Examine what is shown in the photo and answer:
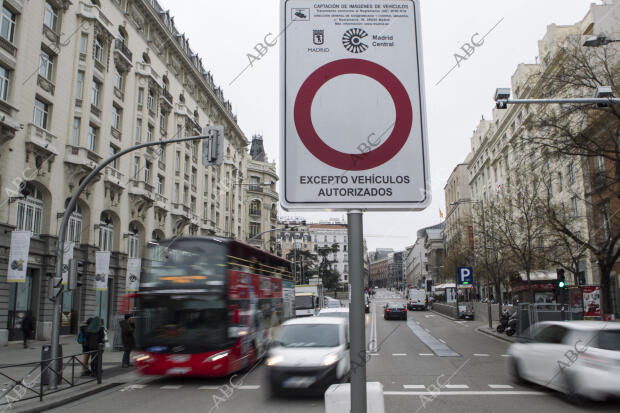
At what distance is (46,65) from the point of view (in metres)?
28.2

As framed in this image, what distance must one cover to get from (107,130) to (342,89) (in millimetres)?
34323

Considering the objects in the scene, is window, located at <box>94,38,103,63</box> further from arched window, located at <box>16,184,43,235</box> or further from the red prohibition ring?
the red prohibition ring

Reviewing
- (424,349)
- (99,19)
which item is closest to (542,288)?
(424,349)

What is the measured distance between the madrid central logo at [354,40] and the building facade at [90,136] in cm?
1965

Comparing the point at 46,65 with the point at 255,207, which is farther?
the point at 255,207

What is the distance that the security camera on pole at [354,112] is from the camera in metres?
2.28

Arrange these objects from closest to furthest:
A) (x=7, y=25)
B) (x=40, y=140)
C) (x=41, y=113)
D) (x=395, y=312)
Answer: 1. (x=7, y=25)
2. (x=40, y=140)
3. (x=41, y=113)
4. (x=395, y=312)

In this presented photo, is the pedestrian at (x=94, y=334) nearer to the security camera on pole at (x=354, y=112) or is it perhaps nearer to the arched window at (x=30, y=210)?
the arched window at (x=30, y=210)

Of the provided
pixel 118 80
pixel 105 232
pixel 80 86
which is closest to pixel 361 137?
pixel 80 86

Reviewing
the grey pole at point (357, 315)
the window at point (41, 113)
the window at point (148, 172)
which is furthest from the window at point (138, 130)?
the grey pole at point (357, 315)

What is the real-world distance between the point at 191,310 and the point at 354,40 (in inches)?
502

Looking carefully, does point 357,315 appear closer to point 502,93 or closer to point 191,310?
point 502,93

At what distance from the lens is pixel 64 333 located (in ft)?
95.7

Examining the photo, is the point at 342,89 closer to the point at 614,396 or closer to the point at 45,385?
the point at 614,396
